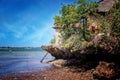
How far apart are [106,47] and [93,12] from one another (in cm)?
1248

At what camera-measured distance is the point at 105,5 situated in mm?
32594

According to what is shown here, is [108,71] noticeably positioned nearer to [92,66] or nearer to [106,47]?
[106,47]

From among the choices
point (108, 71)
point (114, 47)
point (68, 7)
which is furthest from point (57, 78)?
point (68, 7)

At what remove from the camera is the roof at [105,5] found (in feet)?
103

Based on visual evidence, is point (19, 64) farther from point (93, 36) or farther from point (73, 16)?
point (93, 36)

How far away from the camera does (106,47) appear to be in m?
21.2

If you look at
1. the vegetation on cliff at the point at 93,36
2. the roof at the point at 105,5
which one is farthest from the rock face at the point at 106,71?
the roof at the point at 105,5

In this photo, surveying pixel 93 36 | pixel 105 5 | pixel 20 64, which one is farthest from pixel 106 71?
pixel 20 64

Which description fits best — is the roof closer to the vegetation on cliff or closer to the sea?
the vegetation on cliff

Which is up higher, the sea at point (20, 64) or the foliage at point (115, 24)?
the foliage at point (115, 24)

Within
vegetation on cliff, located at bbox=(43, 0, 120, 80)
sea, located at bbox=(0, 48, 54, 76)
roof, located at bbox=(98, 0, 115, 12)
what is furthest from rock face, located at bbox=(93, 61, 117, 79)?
sea, located at bbox=(0, 48, 54, 76)

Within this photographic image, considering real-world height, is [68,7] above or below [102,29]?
above

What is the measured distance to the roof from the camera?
31.4 m

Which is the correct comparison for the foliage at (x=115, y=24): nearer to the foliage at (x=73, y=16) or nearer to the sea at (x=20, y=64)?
the foliage at (x=73, y=16)
